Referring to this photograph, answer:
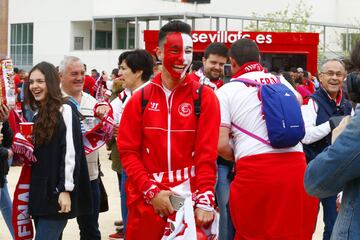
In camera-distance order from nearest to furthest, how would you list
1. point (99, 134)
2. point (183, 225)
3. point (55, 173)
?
1. point (183, 225)
2. point (55, 173)
3. point (99, 134)

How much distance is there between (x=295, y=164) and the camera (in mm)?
5641

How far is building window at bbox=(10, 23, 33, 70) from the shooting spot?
54.5m

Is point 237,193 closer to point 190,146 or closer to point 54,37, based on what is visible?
point 190,146

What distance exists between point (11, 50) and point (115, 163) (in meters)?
50.1

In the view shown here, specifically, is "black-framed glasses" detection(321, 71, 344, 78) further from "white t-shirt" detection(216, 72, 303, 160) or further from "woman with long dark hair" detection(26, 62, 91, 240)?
"woman with long dark hair" detection(26, 62, 91, 240)

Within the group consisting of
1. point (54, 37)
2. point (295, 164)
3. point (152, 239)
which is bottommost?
point (152, 239)

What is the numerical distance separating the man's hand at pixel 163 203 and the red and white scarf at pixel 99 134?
7.60ft

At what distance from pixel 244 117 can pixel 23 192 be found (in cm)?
184

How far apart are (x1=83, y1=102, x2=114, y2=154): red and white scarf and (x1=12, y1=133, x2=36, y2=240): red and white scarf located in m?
0.98

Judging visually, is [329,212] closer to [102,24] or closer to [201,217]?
[201,217]

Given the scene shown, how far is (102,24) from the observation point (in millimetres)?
51500

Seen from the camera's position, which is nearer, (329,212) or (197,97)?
(197,97)

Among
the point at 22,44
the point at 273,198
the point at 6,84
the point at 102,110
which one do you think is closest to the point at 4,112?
the point at 6,84

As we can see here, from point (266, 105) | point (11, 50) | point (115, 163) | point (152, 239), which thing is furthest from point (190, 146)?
point (11, 50)
